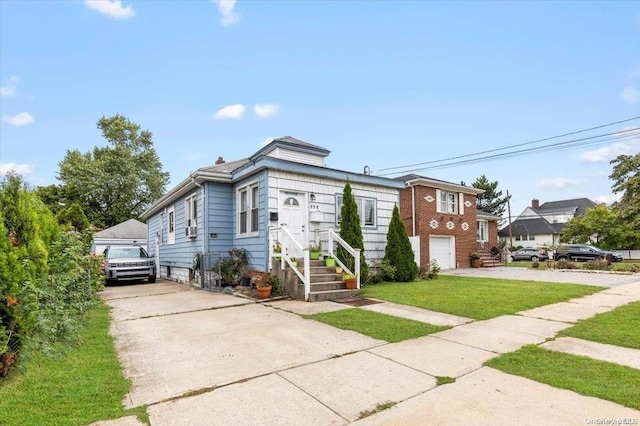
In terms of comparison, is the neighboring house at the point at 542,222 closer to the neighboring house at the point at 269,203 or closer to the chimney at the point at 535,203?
the chimney at the point at 535,203

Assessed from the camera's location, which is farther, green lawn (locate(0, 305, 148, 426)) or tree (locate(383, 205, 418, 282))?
tree (locate(383, 205, 418, 282))

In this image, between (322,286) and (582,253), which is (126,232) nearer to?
(322,286)

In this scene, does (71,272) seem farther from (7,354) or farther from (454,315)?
Answer: (454,315)

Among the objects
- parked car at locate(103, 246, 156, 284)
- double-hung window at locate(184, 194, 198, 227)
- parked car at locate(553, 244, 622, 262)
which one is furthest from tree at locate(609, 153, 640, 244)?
parked car at locate(103, 246, 156, 284)

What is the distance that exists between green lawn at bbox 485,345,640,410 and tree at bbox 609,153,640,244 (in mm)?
30542

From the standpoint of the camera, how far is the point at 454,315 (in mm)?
6547

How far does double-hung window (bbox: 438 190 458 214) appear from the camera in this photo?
1920cm

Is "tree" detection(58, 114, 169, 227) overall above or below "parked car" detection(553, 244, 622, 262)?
above

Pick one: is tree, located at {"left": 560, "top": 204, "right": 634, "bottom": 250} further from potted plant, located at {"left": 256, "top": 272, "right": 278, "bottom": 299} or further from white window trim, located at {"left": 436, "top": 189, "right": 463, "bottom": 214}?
potted plant, located at {"left": 256, "top": 272, "right": 278, "bottom": 299}

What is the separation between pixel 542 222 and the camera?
44844 mm

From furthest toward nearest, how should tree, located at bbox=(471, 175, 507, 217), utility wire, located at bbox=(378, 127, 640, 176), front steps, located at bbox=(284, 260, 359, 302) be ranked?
tree, located at bbox=(471, 175, 507, 217)
utility wire, located at bbox=(378, 127, 640, 176)
front steps, located at bbox=(284, 260, 359, 302)

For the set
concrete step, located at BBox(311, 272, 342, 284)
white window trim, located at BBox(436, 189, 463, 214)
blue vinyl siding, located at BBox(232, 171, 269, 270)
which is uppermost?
white window trim, located at BBox(436, 189, 463, 214)

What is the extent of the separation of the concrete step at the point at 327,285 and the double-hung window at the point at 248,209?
2815mm

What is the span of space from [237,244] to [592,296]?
1021 cm
